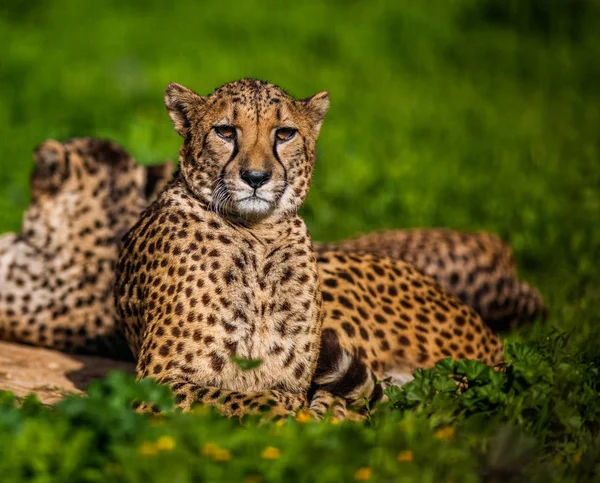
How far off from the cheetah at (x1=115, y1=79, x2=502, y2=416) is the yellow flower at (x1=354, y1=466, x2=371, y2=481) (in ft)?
2.56

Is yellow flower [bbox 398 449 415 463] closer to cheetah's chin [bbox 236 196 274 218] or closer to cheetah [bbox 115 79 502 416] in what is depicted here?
cheetah [bbox 115 79 502 416]

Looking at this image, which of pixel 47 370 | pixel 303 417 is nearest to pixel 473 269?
pixel 47 370

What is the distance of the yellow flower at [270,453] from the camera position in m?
3.22

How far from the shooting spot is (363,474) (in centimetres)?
323

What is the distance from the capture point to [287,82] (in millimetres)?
11195

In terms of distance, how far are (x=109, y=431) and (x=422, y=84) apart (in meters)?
9.00

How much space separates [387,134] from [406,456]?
6.82m

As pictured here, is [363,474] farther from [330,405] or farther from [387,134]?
[387,134]

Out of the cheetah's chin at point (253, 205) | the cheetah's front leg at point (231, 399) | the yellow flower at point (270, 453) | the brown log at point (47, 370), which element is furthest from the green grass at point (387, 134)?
the brown log at point (47, 370)

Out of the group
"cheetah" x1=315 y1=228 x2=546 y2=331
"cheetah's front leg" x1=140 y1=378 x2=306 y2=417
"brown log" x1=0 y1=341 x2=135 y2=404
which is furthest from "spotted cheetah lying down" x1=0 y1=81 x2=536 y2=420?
"cheetah" x1=315 y1=228 x2=546 y2=331

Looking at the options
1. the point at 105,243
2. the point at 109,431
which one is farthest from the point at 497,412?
the point at 105,243

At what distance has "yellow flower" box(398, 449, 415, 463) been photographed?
3.29 m

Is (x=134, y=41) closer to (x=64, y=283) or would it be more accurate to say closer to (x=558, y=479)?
(x=64, y=283)

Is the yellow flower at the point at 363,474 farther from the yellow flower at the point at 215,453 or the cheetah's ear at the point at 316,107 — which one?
the cheetah's ear at the point at 316,107
